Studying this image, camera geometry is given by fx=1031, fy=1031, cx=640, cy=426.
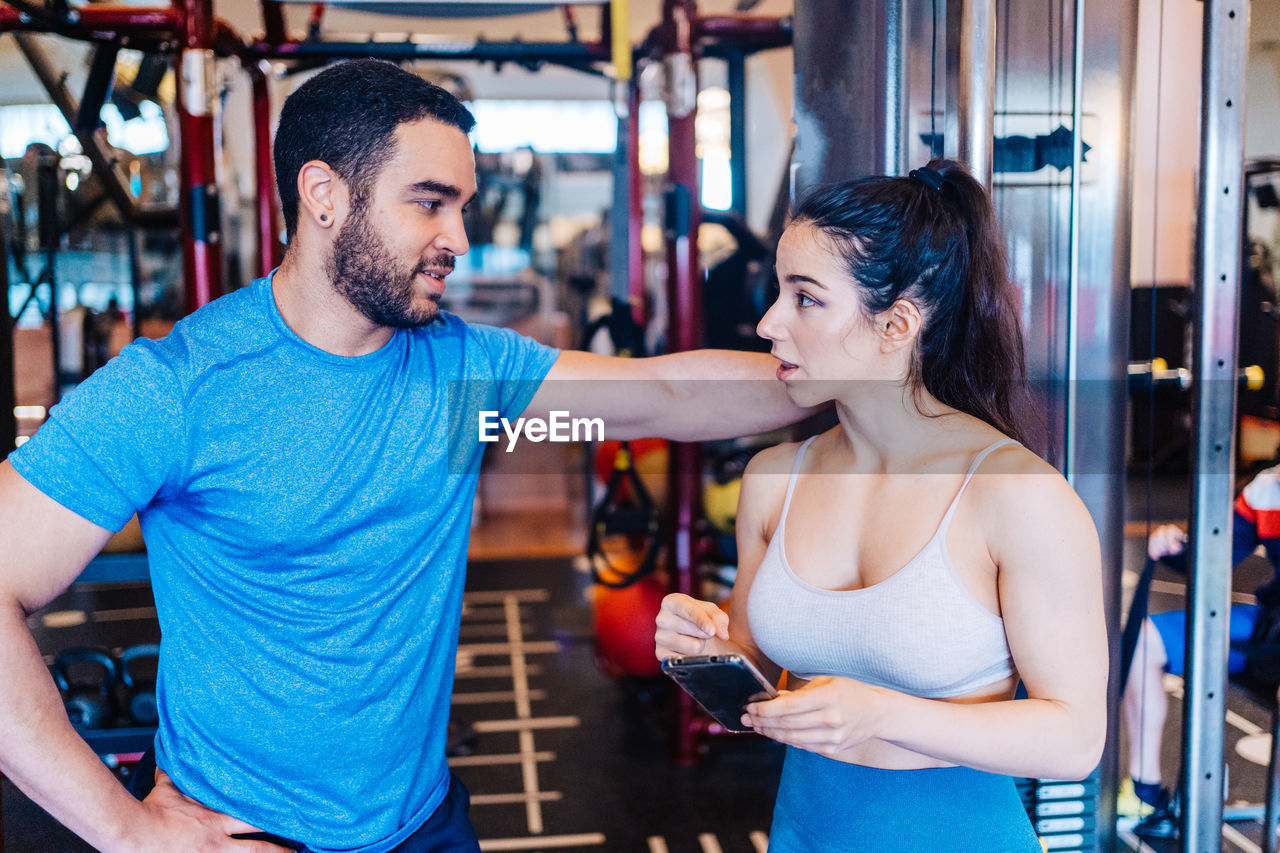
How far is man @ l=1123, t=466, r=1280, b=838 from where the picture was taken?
1786mm

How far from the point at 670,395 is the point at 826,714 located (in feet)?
2.19

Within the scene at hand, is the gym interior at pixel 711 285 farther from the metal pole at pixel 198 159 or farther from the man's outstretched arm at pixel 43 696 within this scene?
the man's outstretched arm at pixel 43 696

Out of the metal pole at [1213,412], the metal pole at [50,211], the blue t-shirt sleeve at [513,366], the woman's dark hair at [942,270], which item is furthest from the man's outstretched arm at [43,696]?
the metal pole at [50,211]

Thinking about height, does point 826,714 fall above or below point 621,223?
below

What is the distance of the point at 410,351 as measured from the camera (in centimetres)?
138

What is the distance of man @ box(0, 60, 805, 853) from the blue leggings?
52 centimetres

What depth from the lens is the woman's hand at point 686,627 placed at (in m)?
1.16

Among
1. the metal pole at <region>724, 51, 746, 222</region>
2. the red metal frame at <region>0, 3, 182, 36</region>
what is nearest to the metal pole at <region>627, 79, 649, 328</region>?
the metal pole at <region>724, 51, 746, 222</region>

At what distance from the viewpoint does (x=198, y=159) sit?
2.73m

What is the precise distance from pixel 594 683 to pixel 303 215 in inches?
107

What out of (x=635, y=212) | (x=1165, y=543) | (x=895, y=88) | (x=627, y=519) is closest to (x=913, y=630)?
(x=895, y=88)

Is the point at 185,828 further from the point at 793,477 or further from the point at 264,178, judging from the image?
the point at 264,178

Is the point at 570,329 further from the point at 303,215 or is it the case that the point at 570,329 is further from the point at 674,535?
the point at 303,215

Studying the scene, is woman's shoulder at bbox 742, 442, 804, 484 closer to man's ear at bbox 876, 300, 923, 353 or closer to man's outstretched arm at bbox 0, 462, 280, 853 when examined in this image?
man's ear at bbox 876, 300, 923, 353
